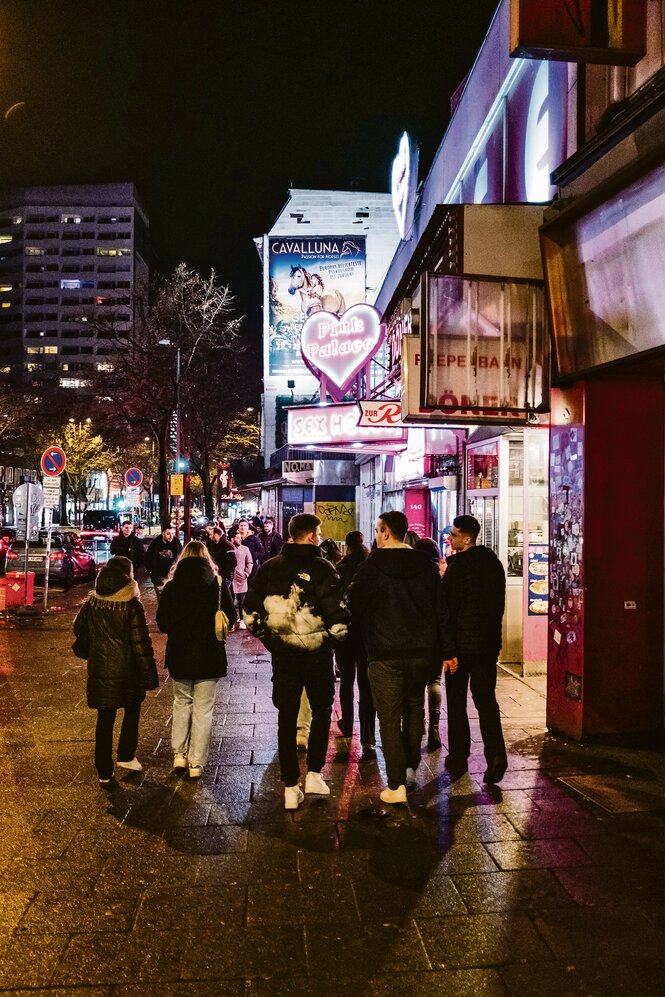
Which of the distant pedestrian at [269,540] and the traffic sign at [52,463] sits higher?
the traffic sign at [52,463]

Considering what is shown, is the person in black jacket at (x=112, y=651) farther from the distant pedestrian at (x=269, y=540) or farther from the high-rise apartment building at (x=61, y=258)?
the high-rise apartment building at (x=61, y=258)

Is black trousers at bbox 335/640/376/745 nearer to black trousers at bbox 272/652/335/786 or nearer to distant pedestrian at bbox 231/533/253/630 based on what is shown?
black trousers at bbox 272/652/335/786

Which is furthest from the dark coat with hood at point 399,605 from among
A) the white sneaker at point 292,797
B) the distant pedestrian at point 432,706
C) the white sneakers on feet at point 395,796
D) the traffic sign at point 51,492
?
the traffic sign at point 51,492

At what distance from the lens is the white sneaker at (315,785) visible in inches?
216

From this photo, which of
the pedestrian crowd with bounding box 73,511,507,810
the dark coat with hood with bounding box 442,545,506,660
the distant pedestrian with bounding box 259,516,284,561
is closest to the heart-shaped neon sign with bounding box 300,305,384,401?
the distant pedestrian with bounding box 259,516,284,561

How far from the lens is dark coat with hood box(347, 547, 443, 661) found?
205 inches

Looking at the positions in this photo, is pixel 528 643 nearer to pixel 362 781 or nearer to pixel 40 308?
pixel 362 781

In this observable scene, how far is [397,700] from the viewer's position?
17.2 feet

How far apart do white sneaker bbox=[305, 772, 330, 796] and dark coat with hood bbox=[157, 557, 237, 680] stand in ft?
3.44

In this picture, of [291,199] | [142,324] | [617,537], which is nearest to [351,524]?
[142,324]

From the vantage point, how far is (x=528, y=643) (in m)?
9.55

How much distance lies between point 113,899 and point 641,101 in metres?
6.24

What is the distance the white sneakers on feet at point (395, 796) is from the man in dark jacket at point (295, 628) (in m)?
0.58

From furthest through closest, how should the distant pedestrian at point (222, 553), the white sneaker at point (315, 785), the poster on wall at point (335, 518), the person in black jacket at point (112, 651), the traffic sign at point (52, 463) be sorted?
the poster on wall at point (335, 518) < the traffic sign at point (52, 463) < the distant pedestrian at point (222, 553) < the person in black jacket at point (112, 651) < the white sneaker at point (315, 785)
